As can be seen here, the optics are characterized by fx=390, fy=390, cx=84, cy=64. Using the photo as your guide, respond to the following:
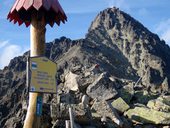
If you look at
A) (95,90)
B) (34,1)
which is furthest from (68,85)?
(34,1)

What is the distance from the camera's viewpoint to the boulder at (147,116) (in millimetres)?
18984

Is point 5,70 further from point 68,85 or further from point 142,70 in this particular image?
point 68,85

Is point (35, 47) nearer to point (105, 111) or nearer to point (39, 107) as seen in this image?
point (39, 107)

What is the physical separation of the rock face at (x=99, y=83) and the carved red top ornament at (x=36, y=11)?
2053 mm

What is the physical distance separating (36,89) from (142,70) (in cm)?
17482

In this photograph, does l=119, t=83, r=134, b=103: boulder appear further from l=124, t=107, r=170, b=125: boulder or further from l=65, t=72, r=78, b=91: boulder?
l=65, t=72, r=78, b=91: boulder

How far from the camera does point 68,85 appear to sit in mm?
24234

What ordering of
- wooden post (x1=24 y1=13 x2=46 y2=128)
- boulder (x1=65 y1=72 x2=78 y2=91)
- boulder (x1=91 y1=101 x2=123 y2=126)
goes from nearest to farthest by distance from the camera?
wooden post (x1=24 y1=13 x2=46 y2=128)
boulder (x1=91 y1=101 x2=123 y2=126)
boulder (x1=65 y1=72 x2=78 y2=91)

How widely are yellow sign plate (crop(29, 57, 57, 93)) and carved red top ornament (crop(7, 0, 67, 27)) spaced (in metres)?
1.11

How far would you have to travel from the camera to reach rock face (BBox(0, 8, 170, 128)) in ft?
62.4

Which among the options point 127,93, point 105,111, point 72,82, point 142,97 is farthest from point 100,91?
point 105,111

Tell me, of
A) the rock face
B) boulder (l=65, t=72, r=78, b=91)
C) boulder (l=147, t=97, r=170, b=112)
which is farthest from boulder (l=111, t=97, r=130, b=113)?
boulder (l=65, t=72, r=78, b=91)

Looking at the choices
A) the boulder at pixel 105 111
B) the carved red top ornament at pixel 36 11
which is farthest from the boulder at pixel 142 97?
the carved red top ornament at pixel 36 11

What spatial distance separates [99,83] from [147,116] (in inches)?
177
